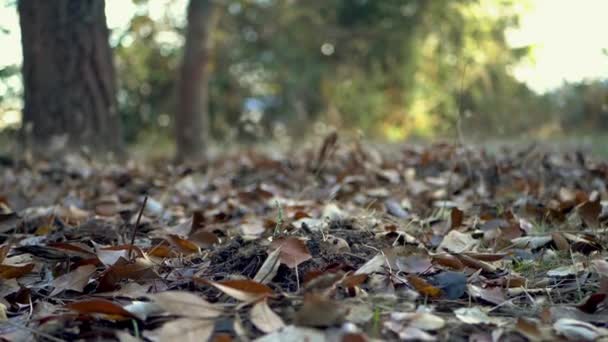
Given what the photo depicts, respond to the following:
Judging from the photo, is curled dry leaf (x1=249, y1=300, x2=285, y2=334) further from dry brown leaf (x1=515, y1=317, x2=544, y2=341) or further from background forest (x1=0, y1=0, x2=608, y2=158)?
background forest (x1=0, y1=0, x2=608, y2=158)

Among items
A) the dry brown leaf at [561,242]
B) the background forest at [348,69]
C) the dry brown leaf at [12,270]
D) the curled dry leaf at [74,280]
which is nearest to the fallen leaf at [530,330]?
the dry brown leaf at [561,242]

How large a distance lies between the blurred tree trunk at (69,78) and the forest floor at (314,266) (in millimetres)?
1798

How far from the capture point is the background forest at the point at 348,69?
386 inches

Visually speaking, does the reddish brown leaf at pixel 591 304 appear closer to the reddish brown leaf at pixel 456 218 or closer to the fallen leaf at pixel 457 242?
the fallen leaf at pixel 457 242

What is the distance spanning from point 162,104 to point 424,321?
12.3m

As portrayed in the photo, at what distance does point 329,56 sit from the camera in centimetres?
1223

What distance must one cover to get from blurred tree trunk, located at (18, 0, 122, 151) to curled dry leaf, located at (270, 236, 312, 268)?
3.26 m

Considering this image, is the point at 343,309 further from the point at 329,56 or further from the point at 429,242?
the point at 329,56

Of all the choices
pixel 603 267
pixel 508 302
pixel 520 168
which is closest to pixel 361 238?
pixel 508 302

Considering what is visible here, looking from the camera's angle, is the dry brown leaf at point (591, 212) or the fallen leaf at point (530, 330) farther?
the dry brown leaf at point (591, 212)

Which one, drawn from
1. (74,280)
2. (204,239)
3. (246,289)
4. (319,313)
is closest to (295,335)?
(319,313)

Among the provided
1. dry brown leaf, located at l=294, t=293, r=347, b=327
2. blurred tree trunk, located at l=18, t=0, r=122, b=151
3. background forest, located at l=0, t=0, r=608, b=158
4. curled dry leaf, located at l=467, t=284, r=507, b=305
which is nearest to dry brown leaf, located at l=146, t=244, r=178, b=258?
dry brown leaf, located at l=294, t=293, r=347, b=327

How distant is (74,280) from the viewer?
149 cm

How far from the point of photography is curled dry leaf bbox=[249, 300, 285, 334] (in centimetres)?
113
